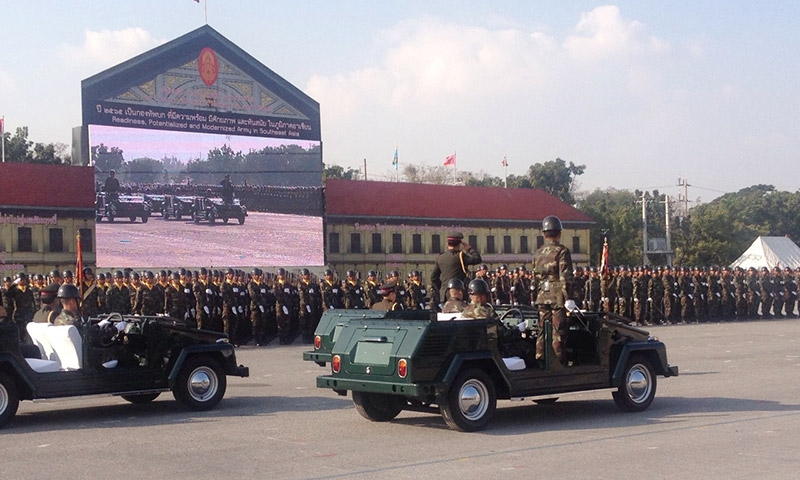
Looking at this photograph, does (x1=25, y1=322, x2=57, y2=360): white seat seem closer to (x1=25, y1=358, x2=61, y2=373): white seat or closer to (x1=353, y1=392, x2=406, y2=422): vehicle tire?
(x1=25, y1=358, x2=61, y2=373): white seat

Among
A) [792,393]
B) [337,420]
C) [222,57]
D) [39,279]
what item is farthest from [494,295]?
[222,57]

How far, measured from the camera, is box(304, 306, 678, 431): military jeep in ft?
32.9

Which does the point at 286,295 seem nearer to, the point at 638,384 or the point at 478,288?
the point at 478,288

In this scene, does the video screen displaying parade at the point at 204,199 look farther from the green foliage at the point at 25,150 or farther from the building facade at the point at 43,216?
the green foliage at the point at 25,150

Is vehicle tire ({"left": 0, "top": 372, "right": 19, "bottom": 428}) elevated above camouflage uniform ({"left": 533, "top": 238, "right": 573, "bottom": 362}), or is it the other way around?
camouflage uniform ({"left": 533, "top": 238, "right": 573, "bottom": 362})

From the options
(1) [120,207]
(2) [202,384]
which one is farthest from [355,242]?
(2) [202,384]

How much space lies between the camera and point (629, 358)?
11.7 m

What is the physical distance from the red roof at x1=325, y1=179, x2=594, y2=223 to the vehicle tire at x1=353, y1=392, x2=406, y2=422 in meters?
44.3

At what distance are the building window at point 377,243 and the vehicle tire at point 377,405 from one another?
45.6m

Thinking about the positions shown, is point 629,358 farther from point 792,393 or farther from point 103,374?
point 103,374

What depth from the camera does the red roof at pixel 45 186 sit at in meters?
44.8

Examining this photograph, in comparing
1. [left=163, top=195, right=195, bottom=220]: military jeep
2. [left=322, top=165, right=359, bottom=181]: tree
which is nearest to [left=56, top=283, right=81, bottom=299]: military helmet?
[left=163, top=195, right=195, bottom=220]: military jeep

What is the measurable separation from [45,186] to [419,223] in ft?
70.3

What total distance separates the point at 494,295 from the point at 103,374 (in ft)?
61.6
